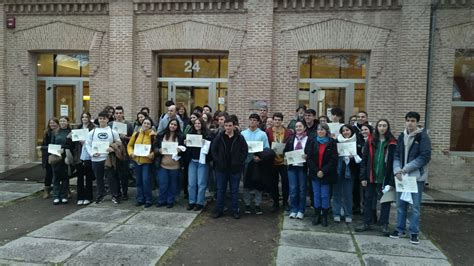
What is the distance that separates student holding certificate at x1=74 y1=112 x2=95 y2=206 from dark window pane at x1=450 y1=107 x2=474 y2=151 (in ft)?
32.5

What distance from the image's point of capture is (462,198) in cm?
932

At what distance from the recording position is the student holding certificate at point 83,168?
26.2 feet

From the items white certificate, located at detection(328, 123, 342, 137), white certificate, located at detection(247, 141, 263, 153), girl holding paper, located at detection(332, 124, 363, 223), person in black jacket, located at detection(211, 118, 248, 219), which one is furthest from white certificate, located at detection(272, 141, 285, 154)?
girl holding paper, located at detection(332, 124, 363, 223)

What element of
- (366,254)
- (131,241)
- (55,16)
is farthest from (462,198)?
(55,16)

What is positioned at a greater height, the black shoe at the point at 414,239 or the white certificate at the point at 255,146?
the white certificate at the point at 255,146

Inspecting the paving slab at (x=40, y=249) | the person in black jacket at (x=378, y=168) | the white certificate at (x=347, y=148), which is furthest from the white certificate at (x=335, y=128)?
the paving slab at (x=40, y=249)

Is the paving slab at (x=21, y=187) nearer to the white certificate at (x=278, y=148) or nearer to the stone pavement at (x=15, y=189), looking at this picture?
the stone pavement at (x=15, y=189)

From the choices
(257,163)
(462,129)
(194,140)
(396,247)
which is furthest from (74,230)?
(462,129)

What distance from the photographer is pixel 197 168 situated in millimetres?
7570

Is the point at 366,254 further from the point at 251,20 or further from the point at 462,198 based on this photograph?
the point at 251,20

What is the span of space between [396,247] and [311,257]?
4.95 feet

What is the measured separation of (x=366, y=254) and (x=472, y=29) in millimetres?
8019

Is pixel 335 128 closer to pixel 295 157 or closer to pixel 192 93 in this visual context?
pixel 295 157

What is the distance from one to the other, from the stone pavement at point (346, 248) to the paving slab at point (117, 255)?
181 cm
